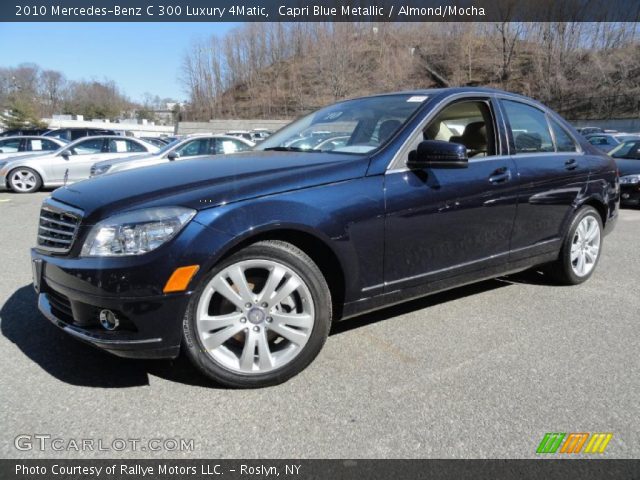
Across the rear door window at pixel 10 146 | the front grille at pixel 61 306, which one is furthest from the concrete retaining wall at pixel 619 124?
the front grille at pixel 61 306

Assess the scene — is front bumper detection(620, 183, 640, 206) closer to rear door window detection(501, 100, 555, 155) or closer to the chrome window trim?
rear door window detection(501, 100, 555, 155)

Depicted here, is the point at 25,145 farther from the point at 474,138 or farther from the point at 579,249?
the point at 579,249

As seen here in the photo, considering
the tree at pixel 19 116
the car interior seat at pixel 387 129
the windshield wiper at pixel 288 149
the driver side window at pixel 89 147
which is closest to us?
the car interior seat at pixel 387 129

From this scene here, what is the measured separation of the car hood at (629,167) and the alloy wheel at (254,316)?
9.42 meters

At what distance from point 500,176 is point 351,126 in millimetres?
1139

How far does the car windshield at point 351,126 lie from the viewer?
10.8 ft

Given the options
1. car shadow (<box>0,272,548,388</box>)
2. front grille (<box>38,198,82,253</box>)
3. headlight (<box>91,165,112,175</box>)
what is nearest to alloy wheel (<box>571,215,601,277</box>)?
car shadow (<box>0,272,548,388</box>)

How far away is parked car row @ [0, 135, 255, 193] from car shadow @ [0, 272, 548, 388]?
8142mm

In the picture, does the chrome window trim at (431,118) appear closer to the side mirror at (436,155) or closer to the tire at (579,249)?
the side mirror at (436,155)

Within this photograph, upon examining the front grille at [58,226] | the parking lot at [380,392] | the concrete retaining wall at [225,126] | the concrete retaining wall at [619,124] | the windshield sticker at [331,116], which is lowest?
the parking lot at [380,392]

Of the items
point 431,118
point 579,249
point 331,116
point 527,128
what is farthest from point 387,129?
point 579,249

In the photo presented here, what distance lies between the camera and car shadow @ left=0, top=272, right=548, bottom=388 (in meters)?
2.72

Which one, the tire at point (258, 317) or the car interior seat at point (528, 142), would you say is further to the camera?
the car interior seat at point (528, 142)
